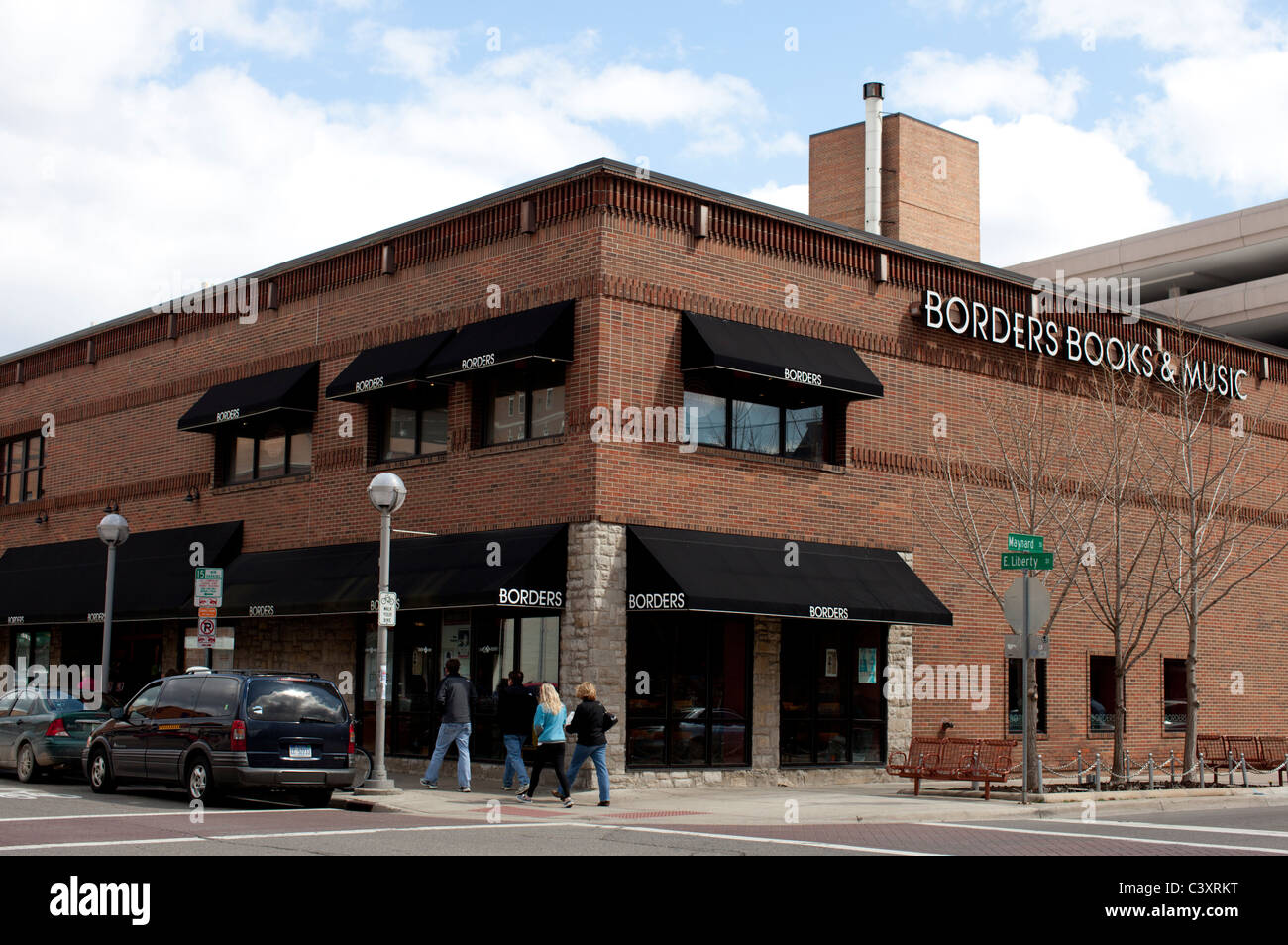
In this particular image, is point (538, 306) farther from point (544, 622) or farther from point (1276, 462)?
point (1276, 462)

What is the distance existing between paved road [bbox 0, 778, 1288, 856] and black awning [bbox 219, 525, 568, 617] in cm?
310

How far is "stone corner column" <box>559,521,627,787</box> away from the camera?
2023 cm

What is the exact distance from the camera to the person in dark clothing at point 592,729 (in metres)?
18.5

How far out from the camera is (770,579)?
21.3 m

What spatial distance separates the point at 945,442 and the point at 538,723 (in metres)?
10.0

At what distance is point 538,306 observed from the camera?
2186 cm

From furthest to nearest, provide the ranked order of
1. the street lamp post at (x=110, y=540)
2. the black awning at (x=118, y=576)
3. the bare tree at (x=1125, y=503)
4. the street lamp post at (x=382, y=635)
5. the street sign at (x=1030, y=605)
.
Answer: the black awning at (x=118, y=576), the bare tree at (x=1125, y=503), the street lamp post at (x=110, y=540), the street sign at (x=1030, y=605), the street lamp post at (x=382, y=635)

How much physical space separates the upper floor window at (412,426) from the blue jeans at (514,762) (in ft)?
18.1

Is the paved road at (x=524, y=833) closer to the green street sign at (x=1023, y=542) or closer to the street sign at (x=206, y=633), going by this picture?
the street sign at (x=206, y=633)

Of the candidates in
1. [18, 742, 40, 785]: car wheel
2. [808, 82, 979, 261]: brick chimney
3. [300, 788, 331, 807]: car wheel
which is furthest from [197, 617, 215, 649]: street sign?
[808, 82, 979, 261]: brick chimney

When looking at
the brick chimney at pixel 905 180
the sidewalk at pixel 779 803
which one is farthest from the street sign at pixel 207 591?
the brick chimney at pixel 905 180

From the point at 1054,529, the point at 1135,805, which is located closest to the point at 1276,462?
the point at 1054,529

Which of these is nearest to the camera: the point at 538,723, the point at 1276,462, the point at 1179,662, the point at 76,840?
the point at 76,840

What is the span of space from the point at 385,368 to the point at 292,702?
285 inches
